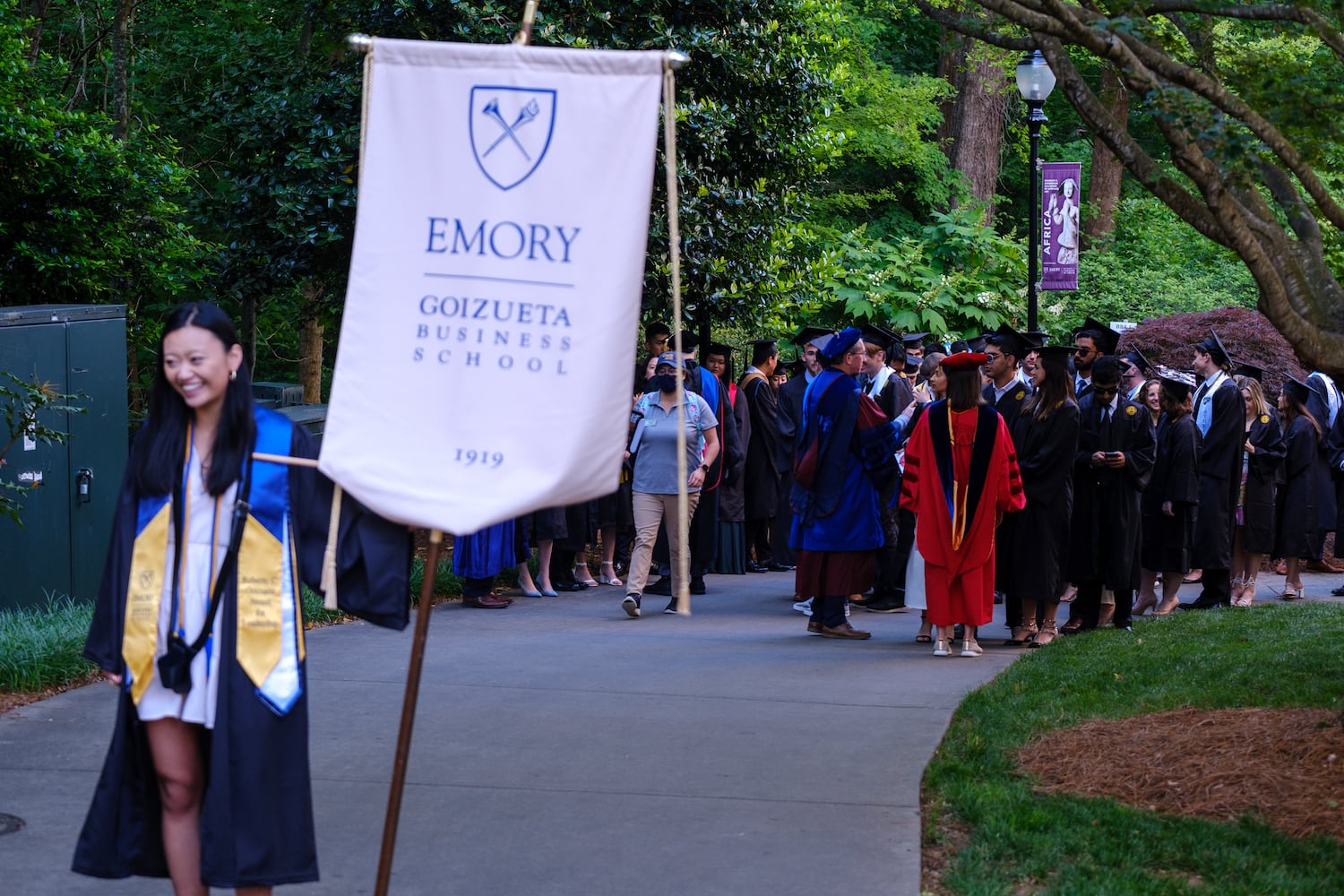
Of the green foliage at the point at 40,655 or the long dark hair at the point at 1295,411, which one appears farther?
the long dark hair at the point at 1295,411

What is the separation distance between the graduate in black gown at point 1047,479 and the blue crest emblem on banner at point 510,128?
6.85 metres

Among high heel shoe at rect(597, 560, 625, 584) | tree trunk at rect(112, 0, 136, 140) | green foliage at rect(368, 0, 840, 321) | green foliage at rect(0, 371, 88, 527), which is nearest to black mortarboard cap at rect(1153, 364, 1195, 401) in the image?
green foliage at rect(368, 0, 840, 321)

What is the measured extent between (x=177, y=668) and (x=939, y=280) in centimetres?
1905

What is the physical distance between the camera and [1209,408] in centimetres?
1250

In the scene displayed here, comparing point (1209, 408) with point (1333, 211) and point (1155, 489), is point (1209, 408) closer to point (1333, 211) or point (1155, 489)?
point (1155, 489)

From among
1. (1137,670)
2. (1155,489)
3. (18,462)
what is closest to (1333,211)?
(1137,670)

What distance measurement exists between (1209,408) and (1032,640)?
3.11 meters

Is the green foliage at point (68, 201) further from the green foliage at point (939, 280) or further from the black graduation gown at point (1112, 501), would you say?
the green foliage at point (939, 280)

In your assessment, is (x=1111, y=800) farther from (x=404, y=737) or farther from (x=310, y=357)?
(x=310, y=357)

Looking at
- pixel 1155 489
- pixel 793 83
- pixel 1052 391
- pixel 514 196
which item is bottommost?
pixel 1155 489

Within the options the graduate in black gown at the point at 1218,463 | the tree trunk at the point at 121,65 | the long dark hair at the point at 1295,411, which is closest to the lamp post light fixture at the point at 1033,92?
the long dark hair at the point at 1295,411

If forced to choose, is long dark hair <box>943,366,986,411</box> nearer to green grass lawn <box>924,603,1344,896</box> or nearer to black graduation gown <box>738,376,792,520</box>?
green grass lawn <box>924,603,1344,896</box>

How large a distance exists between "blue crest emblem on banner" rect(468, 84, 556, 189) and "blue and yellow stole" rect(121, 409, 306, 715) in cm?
102

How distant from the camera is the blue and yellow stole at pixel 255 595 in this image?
13.2 ft
